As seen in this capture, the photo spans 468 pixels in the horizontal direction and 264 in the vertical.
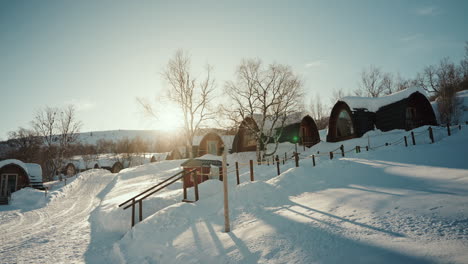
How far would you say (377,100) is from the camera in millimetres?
22562

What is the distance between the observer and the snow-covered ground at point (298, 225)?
351cm

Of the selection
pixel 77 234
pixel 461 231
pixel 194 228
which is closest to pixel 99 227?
pixel 77 234

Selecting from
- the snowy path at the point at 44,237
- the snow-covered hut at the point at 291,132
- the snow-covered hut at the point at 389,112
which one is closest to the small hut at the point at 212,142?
the snow-covered hut at the point at 291,132

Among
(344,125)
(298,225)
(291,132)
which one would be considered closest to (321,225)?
(298,225)

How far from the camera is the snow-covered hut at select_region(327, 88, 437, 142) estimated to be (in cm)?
2099

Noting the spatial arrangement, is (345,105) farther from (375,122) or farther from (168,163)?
(168,163)

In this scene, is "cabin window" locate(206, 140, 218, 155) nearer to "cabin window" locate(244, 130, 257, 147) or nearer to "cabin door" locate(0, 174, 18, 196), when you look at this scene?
"cabin window" locate(244, 130, 257, 147)

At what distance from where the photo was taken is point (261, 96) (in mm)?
25266

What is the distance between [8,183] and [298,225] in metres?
34.6

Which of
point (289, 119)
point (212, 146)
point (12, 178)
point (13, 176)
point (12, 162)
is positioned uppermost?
point (289, 119)

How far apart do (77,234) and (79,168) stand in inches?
2771

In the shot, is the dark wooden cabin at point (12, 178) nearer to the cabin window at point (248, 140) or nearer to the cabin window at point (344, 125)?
the cabin window at point (248, 140)

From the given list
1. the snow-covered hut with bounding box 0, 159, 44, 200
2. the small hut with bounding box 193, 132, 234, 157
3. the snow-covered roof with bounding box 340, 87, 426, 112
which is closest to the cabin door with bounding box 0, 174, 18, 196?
the snow-covered hut with bounding box 0, 159, 44, 200

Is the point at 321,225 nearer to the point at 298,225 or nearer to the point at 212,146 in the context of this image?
the point at 298,225
